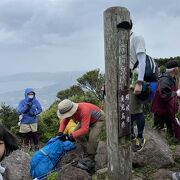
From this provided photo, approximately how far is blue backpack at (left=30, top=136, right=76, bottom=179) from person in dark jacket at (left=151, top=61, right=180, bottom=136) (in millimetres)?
1532

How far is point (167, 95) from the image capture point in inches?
234

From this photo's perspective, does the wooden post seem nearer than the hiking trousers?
Yes

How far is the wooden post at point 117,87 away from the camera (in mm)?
4184

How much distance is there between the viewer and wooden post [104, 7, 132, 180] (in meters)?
4.18

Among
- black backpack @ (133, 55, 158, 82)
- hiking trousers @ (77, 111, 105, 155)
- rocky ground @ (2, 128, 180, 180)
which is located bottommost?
rocky ground @ (2, 128, 180, 180)

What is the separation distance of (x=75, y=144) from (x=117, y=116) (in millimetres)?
2409

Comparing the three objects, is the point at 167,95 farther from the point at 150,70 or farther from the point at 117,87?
the point at 117,87

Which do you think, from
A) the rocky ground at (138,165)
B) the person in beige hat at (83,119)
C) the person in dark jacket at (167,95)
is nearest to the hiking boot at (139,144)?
the rocky ground at (138,165)

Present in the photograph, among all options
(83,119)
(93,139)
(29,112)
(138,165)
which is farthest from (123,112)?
A: (29,112)

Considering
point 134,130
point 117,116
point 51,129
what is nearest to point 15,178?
point 134,130

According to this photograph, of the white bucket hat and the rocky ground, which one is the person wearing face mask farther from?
the white bucket hat

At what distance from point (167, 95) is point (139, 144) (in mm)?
867

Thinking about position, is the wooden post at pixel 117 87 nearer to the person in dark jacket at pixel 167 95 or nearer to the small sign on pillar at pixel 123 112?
the small sign on pillar at pixel 123 112

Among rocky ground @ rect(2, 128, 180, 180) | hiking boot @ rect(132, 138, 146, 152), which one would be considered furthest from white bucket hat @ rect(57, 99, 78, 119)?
hiking boot @ rect(132, 138, 146, 152)
